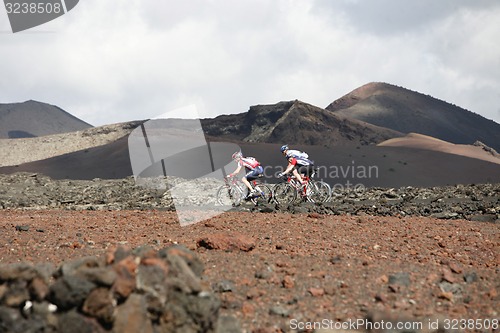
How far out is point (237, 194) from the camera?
15188 millimetres

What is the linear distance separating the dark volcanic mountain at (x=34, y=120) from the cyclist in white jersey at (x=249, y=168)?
11952 cm

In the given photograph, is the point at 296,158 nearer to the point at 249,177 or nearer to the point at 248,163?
the point at 249,177

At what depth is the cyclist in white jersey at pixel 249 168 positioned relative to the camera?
14.0m

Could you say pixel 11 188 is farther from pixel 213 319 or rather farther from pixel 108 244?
pixel 213 319

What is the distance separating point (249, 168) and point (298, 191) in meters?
2.07

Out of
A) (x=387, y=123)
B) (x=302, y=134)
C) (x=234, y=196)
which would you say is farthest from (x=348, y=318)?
(x=387, y=123)

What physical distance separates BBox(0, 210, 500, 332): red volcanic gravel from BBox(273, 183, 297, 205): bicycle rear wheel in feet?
16.9

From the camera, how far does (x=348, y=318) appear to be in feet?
15.6

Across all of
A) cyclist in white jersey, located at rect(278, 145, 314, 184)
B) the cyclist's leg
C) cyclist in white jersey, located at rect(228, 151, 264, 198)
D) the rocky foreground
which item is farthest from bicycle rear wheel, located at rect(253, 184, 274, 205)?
the rocky foreground

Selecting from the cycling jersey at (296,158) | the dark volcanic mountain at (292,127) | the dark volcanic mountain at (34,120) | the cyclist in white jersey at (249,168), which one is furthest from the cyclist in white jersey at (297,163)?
the dark volcanic mountain at (34,120)

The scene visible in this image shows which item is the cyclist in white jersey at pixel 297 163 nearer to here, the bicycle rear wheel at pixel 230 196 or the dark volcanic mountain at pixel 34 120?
the bicycle rear wheel at pixel 230 196

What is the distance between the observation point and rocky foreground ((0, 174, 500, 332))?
12.2 ft

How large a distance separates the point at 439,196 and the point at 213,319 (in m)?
15.3

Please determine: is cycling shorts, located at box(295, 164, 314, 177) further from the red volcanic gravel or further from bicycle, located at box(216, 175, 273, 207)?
the red volcanic gravel
